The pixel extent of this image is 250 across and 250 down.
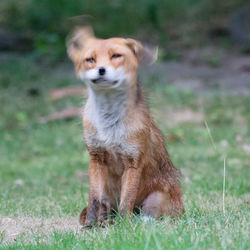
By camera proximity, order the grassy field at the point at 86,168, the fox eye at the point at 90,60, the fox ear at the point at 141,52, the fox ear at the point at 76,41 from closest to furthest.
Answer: the grassy field at the point at 86,168
the fox eye at the point at 90,60
the fox ear at the point at 141,52
the fox ear at the point at 76,41

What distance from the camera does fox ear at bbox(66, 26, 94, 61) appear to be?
4.33m

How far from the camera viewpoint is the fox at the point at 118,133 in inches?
159

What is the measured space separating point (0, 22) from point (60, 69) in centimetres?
368

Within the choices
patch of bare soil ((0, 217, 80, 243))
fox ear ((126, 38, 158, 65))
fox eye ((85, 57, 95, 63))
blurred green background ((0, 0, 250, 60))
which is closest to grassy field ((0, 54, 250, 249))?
patch of bare soil ((0, 217, 80, 243))

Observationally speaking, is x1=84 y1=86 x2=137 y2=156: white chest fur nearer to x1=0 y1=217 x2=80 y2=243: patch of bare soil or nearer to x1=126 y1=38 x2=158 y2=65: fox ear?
x1=126 y1=38 x2=158 y2=65: fox ear

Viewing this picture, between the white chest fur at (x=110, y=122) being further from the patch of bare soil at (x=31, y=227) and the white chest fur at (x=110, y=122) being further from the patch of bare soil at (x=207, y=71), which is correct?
the patch of bare soil at (x=207, y=71)

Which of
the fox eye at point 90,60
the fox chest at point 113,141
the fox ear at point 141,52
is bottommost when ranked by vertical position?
the fox chest at point 113,141

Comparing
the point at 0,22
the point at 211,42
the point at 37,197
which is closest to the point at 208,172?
the point at 37,197

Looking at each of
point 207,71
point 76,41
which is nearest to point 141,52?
point 76,41

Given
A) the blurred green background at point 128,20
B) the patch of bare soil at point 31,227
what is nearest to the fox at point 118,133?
the patch of bare soil at point 31,227

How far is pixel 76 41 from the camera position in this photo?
4340 millimetres

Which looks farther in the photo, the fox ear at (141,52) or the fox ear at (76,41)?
the fox ear at (76,41)

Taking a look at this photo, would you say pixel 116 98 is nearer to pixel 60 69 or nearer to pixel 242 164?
pixel 242 164

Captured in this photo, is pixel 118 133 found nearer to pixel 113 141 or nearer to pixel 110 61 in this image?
pixel 113 141
